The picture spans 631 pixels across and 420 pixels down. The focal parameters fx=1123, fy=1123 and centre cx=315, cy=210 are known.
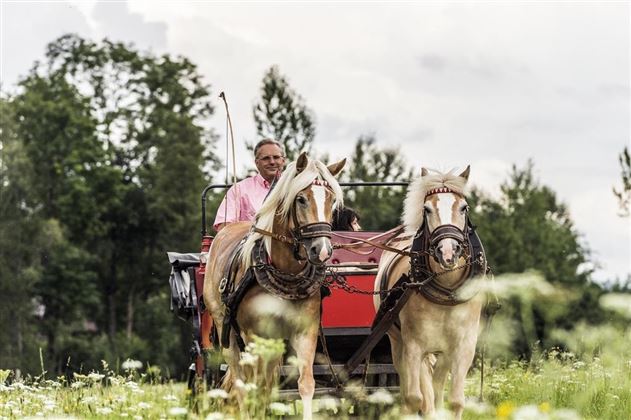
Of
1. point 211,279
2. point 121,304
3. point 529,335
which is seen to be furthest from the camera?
point 121,304

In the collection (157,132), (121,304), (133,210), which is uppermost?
(157,132)

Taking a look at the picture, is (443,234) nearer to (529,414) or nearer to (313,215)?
(313,215)

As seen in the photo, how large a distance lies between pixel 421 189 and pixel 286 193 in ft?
3.25

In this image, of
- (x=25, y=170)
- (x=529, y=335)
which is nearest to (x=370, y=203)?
(x=25, y=170)

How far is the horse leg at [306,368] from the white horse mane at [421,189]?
3.76 ft

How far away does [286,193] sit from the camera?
731cm

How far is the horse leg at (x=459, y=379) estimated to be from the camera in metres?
7.45

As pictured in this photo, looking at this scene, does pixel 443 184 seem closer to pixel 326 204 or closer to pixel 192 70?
pixel 326 204

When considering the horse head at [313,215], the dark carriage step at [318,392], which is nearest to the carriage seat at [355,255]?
the dark carriage step at [318,392]

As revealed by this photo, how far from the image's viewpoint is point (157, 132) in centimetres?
4081

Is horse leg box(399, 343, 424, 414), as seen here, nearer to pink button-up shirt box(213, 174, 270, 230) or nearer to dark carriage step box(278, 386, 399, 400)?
dark carriage step box(278, 386, 399, 400)

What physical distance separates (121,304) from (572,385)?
119ft

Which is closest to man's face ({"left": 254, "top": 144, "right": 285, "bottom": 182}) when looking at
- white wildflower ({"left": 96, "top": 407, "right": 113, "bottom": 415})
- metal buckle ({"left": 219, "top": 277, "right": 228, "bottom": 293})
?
metal buckle ({"left": 219, "top": 277, "right": 228, "bottom": 293})

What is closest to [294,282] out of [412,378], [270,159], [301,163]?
[301,163]
